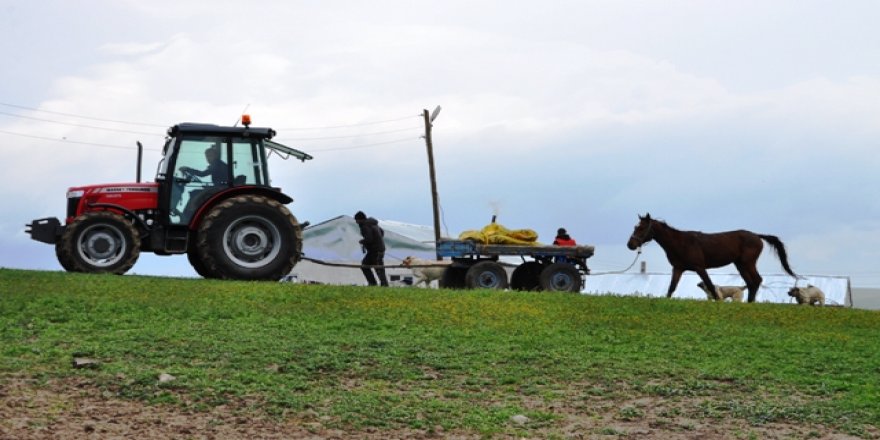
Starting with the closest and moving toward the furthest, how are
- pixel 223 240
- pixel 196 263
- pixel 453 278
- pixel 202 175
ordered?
1. pixel 223 240
2. pixel 202 175
3. pixel 196 263
4. pixel 453 278

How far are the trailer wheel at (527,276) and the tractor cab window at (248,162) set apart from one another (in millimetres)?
7219

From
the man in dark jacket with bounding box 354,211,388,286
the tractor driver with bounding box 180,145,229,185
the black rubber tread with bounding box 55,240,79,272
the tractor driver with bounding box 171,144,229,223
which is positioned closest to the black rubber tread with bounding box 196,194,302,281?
the tractor driver with bounding box 171,144,229,223

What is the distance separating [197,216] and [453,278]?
25.6 ft

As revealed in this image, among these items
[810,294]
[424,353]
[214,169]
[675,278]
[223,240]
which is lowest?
[424,353]

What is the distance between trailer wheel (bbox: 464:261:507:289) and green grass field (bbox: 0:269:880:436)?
5.53 metres

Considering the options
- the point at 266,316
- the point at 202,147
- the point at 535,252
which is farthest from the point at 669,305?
the point at 202,147

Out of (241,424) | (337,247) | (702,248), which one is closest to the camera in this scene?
(241,424)

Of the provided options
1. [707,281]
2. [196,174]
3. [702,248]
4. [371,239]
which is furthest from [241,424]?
[702,248]

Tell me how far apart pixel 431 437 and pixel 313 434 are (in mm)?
1075

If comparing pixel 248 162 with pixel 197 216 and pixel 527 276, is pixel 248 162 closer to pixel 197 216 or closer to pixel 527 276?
pixel 197 216

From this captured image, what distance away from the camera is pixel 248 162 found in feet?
75.0

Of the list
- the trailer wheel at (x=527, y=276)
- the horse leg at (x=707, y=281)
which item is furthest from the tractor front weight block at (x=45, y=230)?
the horse leg at (x=707, y=281)

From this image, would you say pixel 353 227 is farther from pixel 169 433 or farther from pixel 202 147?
pixel 169 433

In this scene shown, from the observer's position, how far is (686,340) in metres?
16.7
